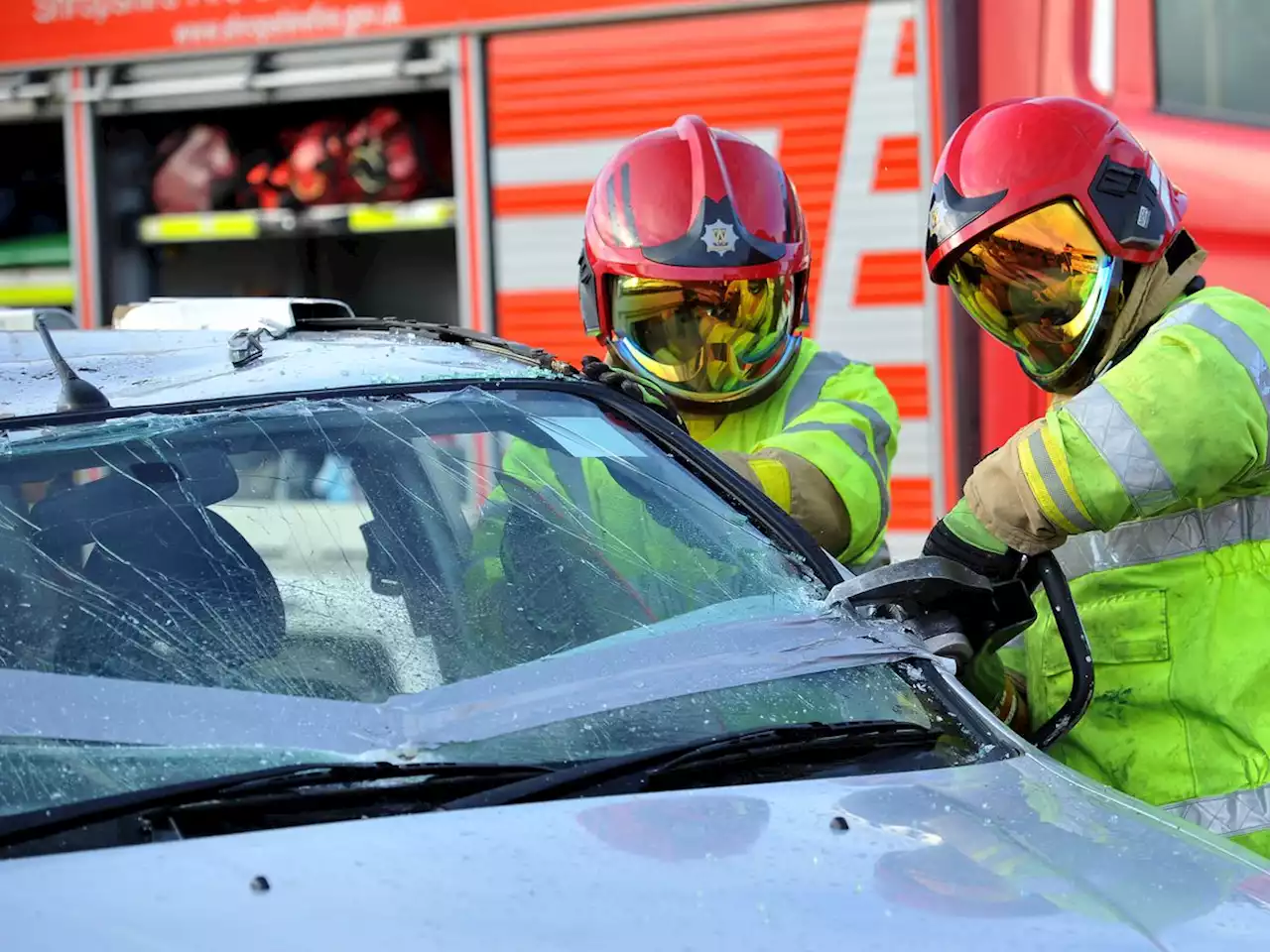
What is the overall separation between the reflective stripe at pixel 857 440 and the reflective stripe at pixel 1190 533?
500 millimetres

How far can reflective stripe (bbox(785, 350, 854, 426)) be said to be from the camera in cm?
300

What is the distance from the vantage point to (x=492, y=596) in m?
2.11

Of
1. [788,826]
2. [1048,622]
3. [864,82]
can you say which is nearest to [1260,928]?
[788,826]

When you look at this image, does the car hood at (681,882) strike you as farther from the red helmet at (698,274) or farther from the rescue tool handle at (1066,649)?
the red helmet at (698,274)

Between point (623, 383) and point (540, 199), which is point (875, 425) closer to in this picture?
point (623, 383)

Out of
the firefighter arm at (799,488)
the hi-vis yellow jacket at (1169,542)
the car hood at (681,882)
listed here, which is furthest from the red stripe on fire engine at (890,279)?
the car hood at (681,882)

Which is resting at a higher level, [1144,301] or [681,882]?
[1144,301]

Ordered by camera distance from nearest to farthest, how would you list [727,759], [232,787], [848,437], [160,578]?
[232,787] < [727,759] < [160,578] < [848,437]

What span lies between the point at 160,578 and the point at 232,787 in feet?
1.28

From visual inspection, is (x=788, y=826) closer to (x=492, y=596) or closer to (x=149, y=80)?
(x=492, y=596)

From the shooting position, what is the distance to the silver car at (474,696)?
1.52 meters

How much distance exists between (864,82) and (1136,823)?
398cm

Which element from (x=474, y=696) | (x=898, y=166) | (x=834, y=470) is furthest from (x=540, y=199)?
(x=474, y=696)

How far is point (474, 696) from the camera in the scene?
1896mm
